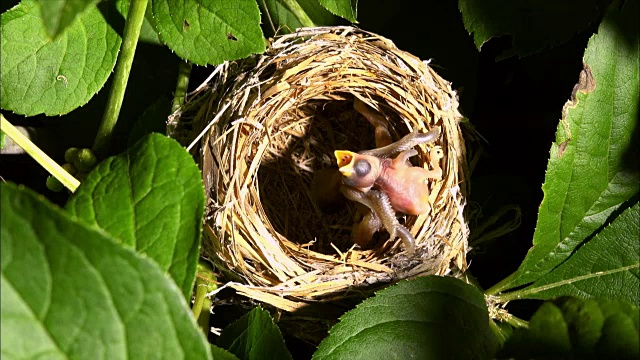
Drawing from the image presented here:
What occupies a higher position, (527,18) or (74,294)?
(74,294)

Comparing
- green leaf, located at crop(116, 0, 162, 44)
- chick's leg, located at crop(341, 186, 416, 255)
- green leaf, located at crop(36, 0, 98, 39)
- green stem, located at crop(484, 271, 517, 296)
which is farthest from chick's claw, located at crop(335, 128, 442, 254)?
green leaf, located at crop(36, 0, 98, 39)

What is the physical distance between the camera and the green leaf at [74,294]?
20.4 inches

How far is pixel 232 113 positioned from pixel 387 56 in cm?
30

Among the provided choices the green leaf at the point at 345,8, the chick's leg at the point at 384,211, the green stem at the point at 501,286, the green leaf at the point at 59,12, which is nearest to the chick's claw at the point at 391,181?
the chick's leg at the point at 384,211

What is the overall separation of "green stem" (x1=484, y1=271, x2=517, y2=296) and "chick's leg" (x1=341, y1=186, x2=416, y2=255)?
0.16 m

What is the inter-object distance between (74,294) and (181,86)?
645 millimetres

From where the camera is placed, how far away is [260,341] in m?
0.91

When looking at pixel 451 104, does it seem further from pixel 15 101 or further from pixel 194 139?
pixel 15 101

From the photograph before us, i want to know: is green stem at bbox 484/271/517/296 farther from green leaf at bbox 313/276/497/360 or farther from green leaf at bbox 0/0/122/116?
green leaf at bbox 0/0/122/116

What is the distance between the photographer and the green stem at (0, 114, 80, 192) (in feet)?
2.84

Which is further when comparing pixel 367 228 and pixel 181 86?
pixel 367 228

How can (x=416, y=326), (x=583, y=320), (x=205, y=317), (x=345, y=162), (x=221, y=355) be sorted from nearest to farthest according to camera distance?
(x=583, y=320)
(x=221, y=355)
(x=416, y=326)
(x=205, y=317)
(x=345, y=162)

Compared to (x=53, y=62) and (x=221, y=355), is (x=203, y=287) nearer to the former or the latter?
(x=221, y=355)

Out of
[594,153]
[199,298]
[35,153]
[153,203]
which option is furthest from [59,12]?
[594,153]
